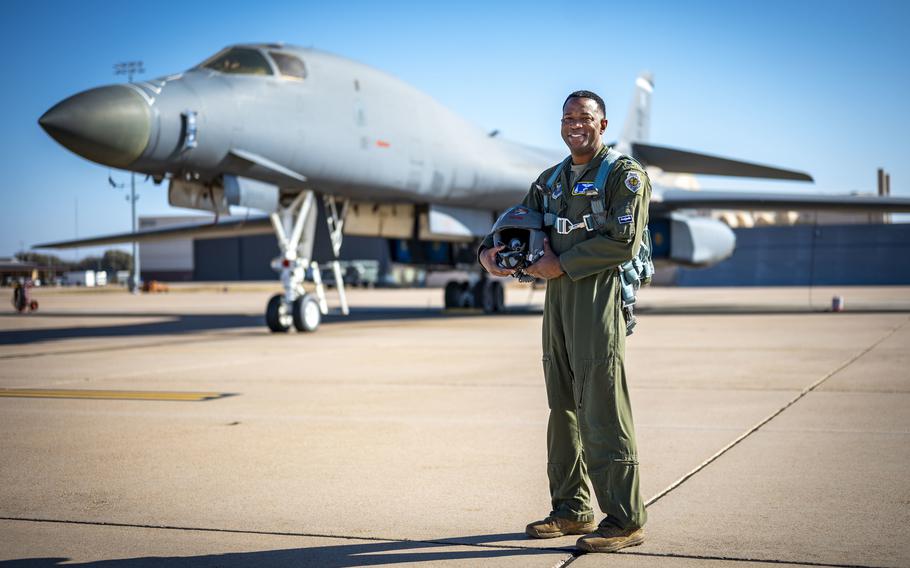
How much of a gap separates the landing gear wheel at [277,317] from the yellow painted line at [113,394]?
6.17 metres

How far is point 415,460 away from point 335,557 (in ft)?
5.44

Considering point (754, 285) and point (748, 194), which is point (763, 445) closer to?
point (748, 194)

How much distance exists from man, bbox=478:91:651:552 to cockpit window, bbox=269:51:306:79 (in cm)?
1024

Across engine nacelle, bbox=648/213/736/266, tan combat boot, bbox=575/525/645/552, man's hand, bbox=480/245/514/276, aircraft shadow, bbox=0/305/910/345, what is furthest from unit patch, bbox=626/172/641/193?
engine nacelle, bbox=648/213/736/266

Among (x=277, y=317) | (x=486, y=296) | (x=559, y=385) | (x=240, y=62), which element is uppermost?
(x=240, y=62)

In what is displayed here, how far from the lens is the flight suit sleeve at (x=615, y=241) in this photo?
3.39 m

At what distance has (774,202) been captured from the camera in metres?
20.1

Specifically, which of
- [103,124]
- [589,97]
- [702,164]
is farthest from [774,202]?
[589,97]

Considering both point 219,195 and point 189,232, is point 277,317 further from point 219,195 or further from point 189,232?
point 189,232

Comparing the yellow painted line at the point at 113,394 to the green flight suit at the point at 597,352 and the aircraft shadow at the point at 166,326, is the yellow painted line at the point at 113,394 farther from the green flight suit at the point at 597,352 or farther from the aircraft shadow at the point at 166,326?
the aircraft shadow at the point at 166,326

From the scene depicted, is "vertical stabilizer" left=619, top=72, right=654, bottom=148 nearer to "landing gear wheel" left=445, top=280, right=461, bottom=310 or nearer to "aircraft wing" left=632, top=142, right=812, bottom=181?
"aircraft wing" left=632, top=142, right=812, bottom=181

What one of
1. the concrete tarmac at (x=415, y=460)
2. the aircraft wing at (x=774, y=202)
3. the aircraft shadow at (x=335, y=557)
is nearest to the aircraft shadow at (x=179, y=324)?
the aircraft wing at (x=774, y=202)

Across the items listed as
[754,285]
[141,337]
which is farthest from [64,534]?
[754,285]

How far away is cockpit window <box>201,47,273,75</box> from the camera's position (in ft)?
42.2
